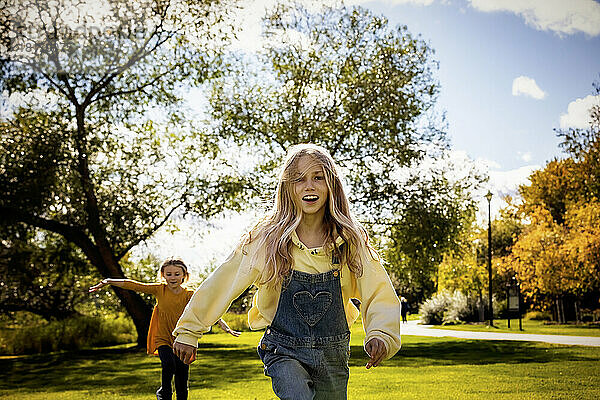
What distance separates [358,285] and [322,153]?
2.83 ft

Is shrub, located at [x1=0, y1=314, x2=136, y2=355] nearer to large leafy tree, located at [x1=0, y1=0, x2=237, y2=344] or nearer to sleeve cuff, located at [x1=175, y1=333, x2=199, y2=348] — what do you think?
large leafy tree, located at [x1=0, y1=0, x2=237, y2=344]

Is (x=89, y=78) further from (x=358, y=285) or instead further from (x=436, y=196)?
(x=358, y=285)

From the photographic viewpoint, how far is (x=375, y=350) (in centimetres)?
400

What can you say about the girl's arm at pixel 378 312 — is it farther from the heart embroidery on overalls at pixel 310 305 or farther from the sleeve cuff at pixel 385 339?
the heart embroidery on overalls at pixel 310 305

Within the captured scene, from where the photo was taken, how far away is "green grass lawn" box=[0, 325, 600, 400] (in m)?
10.5

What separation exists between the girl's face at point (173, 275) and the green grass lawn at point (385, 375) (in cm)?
297

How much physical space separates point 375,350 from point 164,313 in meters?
4.18

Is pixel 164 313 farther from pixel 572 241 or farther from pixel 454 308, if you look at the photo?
pixel 454 308

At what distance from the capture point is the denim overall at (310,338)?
13.4 feet

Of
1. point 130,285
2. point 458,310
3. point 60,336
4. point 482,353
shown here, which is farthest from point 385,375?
point 458,310

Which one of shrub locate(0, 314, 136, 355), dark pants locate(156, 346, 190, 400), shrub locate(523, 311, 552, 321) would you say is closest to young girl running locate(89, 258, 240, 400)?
dark pants locate(156, 346, 190, 400)

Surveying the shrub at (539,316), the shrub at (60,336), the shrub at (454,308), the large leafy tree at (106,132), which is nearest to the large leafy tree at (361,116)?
the large leafy tree at (106,132)

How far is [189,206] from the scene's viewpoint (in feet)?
69.0

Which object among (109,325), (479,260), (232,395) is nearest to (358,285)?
(232,395)
